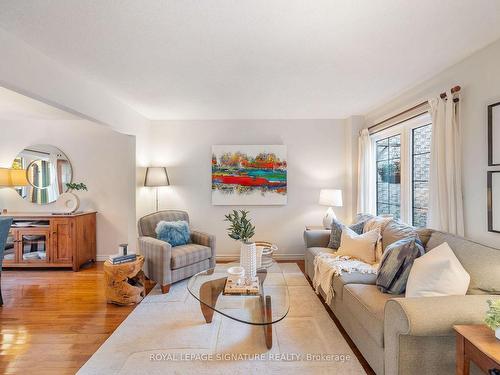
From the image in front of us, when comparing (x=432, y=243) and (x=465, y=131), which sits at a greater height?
(x=465, y=131)

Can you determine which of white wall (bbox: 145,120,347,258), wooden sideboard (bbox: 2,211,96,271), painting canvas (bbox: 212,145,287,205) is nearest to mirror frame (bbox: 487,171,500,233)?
white wall (bbox: 145,120,347,258)

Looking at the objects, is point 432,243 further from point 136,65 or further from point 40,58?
point 40,58

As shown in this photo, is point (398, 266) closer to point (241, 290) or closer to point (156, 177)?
point (241, 290)

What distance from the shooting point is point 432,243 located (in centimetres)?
209

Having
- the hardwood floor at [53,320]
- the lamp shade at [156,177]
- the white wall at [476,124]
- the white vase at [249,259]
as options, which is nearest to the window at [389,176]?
Answer: the white wall at [476,124]

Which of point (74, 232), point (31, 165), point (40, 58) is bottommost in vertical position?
point (74, 232)

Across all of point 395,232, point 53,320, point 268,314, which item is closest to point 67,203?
point 53,320

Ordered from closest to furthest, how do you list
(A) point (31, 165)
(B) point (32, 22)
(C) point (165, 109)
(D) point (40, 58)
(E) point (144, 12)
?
1. (E) point (144, 12)
2. (B) point (32, 22)
3. (D) point (40, 58)
4. (C) point (165, 109)
5. (A) point (31, 165)

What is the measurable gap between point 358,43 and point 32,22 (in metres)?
2.31

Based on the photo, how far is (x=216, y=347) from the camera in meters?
1.99

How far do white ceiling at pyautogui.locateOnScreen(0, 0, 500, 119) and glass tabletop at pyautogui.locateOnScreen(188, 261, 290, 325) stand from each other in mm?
2004

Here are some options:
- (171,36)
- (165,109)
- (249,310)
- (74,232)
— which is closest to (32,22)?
(171,36)

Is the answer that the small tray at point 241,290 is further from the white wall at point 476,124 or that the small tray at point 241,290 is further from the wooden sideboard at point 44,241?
the wooden sideboard at point 44,241

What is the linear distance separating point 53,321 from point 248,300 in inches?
77.5
